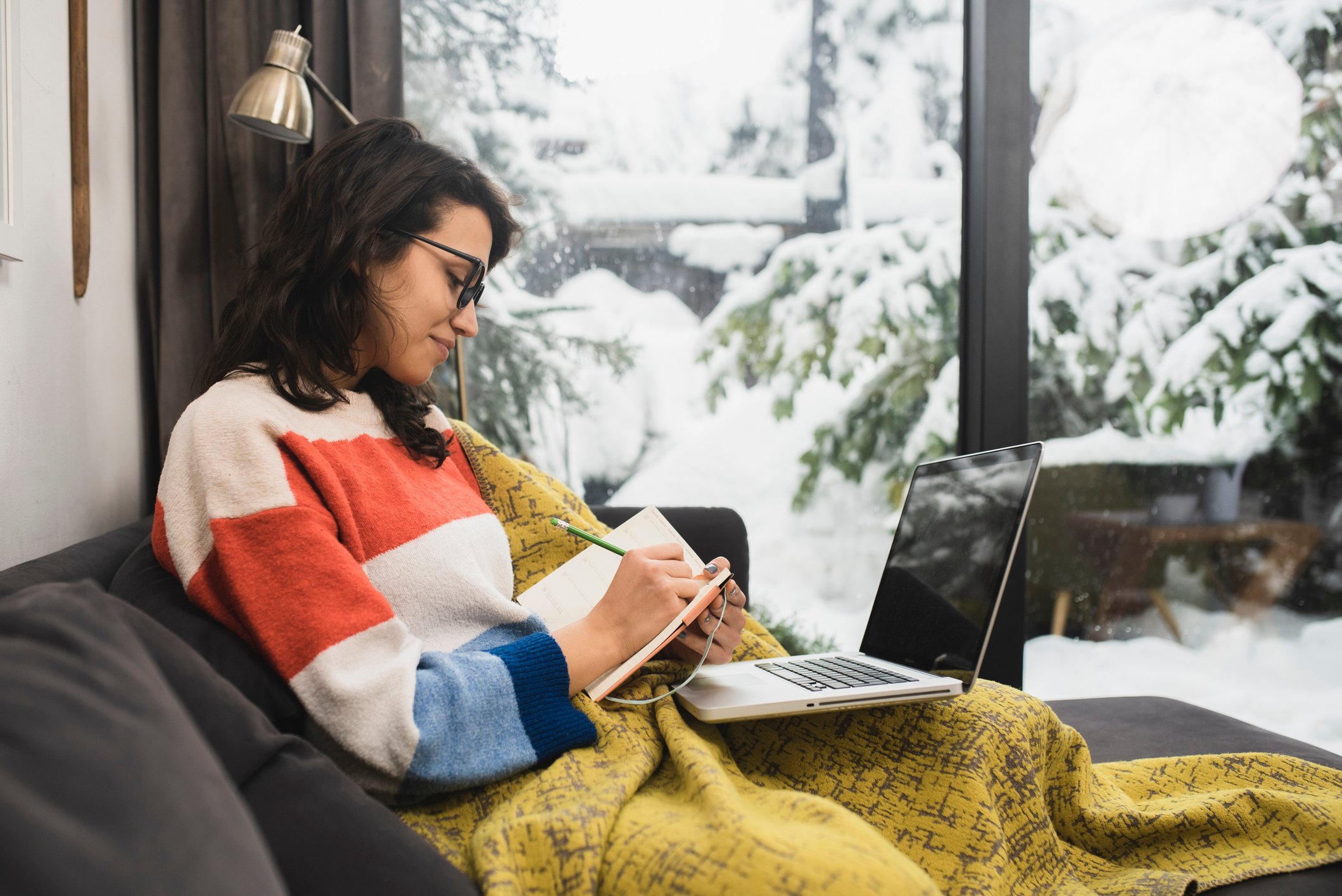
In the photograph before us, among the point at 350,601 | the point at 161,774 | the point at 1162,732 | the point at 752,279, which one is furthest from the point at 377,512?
the point at 752,279

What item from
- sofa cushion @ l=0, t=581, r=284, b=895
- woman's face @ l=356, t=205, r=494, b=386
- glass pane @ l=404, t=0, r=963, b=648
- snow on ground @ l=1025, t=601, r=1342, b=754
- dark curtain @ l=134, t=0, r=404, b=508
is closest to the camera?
sofa cushion @ l=0, t=581, r=284, b=895

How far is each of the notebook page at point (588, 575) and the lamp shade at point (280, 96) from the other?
1.01 meters

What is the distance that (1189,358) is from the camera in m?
2.37

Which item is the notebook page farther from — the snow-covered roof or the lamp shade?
the snow-covered roof

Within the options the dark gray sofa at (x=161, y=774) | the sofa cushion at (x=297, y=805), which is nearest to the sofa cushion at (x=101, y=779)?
the dark gray sofa at (x=161, y=774)

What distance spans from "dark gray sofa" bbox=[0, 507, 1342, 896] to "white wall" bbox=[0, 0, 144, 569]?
1.44 feet

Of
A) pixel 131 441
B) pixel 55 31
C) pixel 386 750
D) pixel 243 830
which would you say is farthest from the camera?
pixel 131 441

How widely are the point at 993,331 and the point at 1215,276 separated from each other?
71cm

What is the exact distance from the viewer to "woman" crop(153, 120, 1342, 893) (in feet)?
2.39

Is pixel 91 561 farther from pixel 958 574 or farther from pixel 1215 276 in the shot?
pixel 1215 276

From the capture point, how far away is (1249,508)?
238cm

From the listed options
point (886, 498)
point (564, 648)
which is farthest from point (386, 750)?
point (886, 498)

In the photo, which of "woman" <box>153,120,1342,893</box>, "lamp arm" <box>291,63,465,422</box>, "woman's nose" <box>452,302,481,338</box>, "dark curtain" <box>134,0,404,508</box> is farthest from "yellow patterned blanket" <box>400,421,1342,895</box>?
"dark curtain" <box>134,0,404,508</box>

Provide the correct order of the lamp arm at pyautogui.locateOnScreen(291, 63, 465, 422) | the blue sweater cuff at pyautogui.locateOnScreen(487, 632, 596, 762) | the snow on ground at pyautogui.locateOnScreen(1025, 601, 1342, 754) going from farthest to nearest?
the snow on ground at pyautogui.locateOnScreen(1025, 601, 1342, 754) < the lamp arm at pyautogui.locateOnScreen(291, 63, 465, 422) < the blue sweater cuff at pyautogui.locateOnScreen(487, 632, 596, 762)
